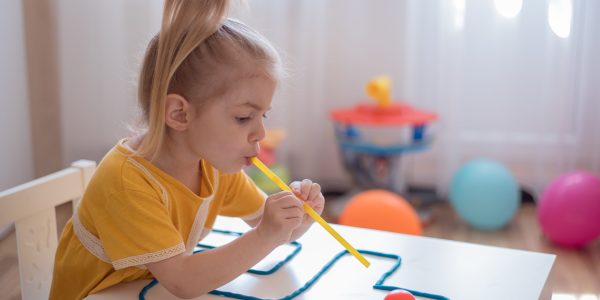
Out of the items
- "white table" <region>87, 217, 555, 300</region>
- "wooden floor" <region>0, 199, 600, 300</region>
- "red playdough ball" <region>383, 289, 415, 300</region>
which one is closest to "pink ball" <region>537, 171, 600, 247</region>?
"wooden floor" <region>0, 199, 600, 300</region>

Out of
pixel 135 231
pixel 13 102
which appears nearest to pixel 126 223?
pixel 135 231

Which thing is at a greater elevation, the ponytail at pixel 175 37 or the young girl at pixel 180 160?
the ponytail at pixel 175 37

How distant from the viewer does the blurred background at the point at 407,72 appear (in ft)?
7.13

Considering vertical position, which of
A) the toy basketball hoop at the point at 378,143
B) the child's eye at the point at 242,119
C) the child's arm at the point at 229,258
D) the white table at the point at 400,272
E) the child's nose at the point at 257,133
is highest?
the child's eye at the point at 242,119

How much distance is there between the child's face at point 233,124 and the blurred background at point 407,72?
1.20 metres

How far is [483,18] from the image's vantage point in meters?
2.21

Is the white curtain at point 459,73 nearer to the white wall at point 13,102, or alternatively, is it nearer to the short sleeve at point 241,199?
the white wall at point 13,102

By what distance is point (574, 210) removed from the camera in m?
1.96

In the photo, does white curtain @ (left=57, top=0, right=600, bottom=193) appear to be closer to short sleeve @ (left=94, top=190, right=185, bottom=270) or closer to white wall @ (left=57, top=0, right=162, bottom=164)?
white wall @ (left=57, top=0, right=162, bottom=164)

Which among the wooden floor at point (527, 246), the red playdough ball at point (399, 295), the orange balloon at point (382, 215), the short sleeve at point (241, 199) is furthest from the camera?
the orange balloon at point (382, 215)

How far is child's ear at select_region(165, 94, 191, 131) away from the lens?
93 centimetres

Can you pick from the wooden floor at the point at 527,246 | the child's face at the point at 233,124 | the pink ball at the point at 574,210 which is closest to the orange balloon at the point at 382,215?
the wooden floor at the point at 527,246

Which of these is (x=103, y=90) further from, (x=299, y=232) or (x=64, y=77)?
(x=299, y=232)

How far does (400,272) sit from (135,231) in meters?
0.37
